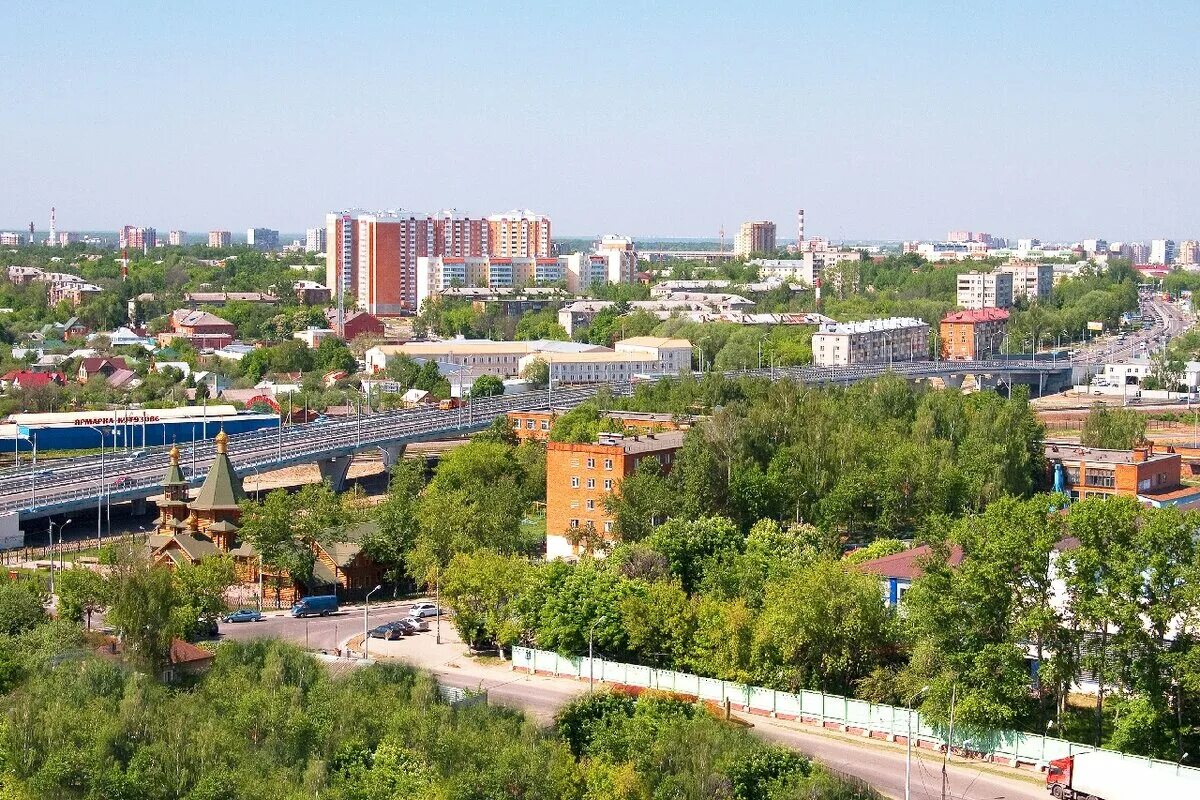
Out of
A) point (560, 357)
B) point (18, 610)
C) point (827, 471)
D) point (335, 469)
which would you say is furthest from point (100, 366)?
point (18, 610)

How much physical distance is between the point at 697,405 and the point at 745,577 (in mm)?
27485

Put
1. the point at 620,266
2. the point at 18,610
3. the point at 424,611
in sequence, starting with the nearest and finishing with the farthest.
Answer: the point at 18,610, the point at 424,611, the point at 620,266

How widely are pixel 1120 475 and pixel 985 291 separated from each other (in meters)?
83.5

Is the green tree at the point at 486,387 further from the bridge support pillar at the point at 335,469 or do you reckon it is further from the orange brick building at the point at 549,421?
the bridge support pillar at the point at 335,469

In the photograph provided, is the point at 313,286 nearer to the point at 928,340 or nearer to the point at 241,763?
the point at 928,340

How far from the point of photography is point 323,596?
3691 cm

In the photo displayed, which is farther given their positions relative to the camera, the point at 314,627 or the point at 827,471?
the point at 827,471

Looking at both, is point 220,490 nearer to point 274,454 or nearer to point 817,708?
point 274,454

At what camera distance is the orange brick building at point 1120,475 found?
46.8 m

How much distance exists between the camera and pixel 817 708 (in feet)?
91.0

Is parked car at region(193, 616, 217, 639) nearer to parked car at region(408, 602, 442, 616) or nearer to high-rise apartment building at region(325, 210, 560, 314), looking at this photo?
parked car at region(408, 602, 442, 616)

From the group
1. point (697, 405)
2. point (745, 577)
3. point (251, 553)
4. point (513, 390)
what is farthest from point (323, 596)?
point (513, 390)

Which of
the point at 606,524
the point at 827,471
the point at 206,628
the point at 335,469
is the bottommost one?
the point at 335,469

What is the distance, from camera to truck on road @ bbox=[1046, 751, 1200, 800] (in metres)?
23.1
